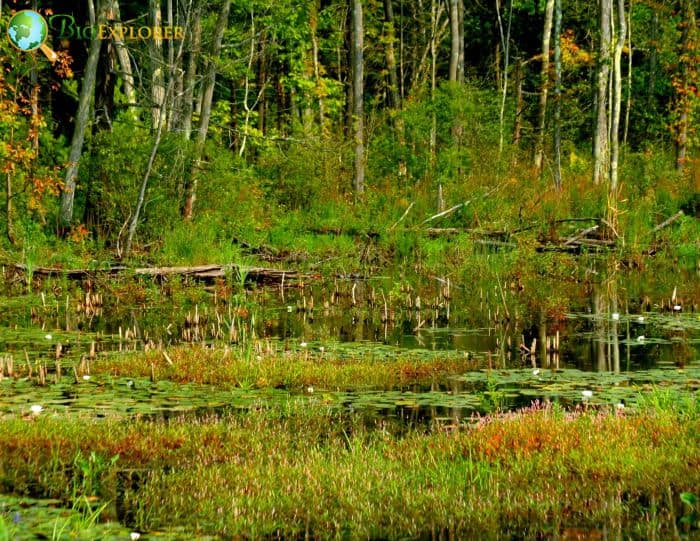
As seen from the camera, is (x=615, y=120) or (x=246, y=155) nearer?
(x=615, y=120)

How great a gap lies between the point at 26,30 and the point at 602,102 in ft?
54.6

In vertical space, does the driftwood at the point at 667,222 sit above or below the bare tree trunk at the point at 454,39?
below

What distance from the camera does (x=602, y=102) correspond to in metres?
29.8

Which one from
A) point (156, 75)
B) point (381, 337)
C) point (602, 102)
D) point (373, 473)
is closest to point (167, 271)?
point (381, 337)

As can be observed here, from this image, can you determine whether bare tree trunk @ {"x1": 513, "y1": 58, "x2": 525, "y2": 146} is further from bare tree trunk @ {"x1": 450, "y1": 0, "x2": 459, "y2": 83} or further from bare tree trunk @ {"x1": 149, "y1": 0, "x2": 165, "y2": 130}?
bare tree trunk @ {"x1": 149, "y1": 0, "x2": 165, "y2": 130}

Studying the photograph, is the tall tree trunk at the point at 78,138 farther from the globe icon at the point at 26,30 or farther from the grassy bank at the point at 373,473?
the grassy bank at the point at 373,473

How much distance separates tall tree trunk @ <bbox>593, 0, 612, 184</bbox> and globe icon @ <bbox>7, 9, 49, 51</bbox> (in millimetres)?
16128

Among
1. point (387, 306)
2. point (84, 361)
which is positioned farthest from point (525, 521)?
point (387, 306)

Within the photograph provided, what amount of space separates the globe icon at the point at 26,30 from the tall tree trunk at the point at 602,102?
16128 mm

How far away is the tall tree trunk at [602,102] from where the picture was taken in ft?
97.2

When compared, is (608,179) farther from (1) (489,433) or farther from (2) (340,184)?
(1) (489,433)

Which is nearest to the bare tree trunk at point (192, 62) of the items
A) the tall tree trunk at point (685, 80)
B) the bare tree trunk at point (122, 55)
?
the bare tree trunk at point (122, 55)

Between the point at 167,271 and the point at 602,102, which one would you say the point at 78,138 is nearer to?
the point at 167,271

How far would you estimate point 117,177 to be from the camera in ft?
74.7
